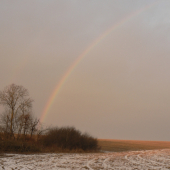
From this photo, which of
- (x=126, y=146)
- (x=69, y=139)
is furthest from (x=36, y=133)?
(x=126, y=146)

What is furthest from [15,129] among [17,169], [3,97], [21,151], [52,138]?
[17,169]

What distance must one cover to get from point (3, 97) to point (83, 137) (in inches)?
880

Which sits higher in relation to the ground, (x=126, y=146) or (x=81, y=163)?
(x=126, y=146)

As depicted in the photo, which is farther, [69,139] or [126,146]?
[126,146]

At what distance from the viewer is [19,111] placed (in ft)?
184

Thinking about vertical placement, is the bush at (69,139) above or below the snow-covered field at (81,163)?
above

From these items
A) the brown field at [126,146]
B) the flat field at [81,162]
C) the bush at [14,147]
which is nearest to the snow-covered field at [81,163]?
the flat field at [81,162]

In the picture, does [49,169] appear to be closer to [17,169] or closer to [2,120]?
[17,169]

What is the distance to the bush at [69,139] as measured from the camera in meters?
45.5

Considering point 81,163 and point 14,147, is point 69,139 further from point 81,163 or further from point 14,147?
point 81,163

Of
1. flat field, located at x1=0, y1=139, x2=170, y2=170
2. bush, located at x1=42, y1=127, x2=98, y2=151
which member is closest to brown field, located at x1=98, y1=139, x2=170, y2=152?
bush, located at x1=42, y1=127, x2=98, y2=151

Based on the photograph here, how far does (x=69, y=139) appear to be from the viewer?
4688 centimetres

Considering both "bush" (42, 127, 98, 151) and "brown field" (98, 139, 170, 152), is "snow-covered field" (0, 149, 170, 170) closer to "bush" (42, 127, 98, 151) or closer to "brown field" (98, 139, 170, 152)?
"bush" (42, 127, 98, 151)

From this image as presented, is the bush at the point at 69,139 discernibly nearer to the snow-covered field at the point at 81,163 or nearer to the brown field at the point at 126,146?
the brown field at the point at 126,146
